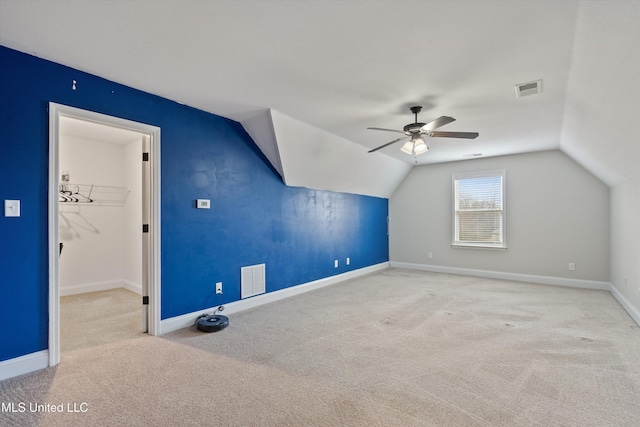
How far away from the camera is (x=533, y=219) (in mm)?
5695

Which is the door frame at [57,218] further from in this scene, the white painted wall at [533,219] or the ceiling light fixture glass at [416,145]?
the white painted wall at [533,219]

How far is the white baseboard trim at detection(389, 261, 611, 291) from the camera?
17.0 ft

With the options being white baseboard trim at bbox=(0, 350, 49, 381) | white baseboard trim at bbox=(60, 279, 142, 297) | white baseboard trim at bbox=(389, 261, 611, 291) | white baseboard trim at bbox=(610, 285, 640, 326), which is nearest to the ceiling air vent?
white baseboard trim at bbox=(610, 285, 640, 326)

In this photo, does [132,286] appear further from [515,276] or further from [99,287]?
[515,276]

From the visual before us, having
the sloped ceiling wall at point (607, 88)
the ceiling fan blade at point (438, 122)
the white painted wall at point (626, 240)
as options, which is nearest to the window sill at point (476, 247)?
the white painted wall at point (626, 240)

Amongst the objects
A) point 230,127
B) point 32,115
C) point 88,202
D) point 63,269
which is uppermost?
point 230,127

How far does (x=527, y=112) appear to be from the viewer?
360 cm

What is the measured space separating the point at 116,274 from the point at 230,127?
3.51 meters

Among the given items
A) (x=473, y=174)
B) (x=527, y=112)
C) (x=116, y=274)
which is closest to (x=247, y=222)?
(x=116, y=274)

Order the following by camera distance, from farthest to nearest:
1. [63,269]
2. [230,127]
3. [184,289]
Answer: [63,269] → [230,127] → [184,289]

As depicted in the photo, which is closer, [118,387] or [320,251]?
[118,387]

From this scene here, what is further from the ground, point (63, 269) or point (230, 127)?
point (230, 127)

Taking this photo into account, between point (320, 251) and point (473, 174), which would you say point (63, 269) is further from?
point (473, 174)

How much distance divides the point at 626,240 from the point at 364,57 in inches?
170
